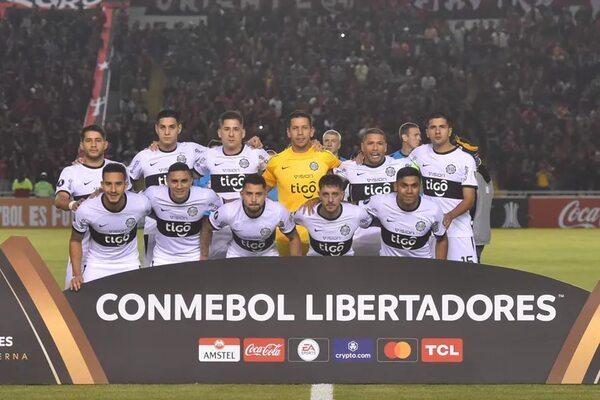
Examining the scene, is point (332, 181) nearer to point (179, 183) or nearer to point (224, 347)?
point (179, 183)

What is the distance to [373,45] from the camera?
35906mm

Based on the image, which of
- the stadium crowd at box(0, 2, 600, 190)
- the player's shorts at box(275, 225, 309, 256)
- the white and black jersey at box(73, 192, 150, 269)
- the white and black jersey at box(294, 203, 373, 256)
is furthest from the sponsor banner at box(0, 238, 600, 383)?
the stadium crowd at box(0, 2, 600, 190)

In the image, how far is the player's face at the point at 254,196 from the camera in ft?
32.2

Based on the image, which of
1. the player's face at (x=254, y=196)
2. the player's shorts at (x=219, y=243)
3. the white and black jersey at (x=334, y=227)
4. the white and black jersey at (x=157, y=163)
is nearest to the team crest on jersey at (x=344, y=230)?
the white and black jersey at (x=334, y=227)

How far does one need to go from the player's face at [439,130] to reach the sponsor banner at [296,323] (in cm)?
297

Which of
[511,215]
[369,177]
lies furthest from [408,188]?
[511,215]

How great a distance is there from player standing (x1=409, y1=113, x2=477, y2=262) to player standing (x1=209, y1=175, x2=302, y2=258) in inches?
76.7

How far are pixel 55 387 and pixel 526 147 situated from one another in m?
24.7

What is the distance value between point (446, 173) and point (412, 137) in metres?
1.62

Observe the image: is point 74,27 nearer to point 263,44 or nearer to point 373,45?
point 263,44

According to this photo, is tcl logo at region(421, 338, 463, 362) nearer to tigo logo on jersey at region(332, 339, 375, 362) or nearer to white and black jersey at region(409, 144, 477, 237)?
tigo logo on jersey at region(332, 339, 375, 362)

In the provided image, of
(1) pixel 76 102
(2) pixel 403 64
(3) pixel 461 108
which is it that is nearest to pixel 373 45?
(2) pixel 403 64

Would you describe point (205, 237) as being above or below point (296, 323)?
above

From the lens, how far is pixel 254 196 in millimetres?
9836
